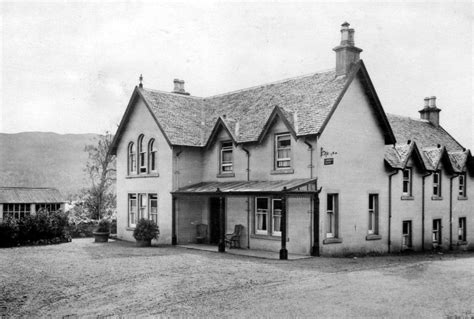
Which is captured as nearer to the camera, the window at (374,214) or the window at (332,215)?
the window at (332,215)

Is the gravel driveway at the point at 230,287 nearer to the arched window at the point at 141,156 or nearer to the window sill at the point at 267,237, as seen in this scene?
the window sill at the point at 267,237

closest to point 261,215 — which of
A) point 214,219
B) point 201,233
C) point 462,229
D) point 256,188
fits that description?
point 256,188

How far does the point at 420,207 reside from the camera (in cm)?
2770

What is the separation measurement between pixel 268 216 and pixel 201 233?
16.5ft

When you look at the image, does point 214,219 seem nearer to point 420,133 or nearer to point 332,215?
point 332,215

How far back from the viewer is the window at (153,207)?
93.6 ft

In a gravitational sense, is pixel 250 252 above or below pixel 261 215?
below

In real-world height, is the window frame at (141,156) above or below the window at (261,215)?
above

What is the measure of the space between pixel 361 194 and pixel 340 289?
1081 centimetres

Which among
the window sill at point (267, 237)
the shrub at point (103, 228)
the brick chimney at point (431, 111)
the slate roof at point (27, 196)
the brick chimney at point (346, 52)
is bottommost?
the shrub at point (103, 228)

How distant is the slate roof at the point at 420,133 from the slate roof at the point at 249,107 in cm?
758

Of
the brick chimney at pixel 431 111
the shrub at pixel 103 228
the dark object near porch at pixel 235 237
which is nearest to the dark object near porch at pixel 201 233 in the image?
the dark object near porch at pixel 235 237

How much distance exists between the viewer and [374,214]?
80.7ft

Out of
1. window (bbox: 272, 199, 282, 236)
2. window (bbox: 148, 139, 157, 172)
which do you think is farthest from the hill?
window (bbox: 272, 199, 282, 236)
